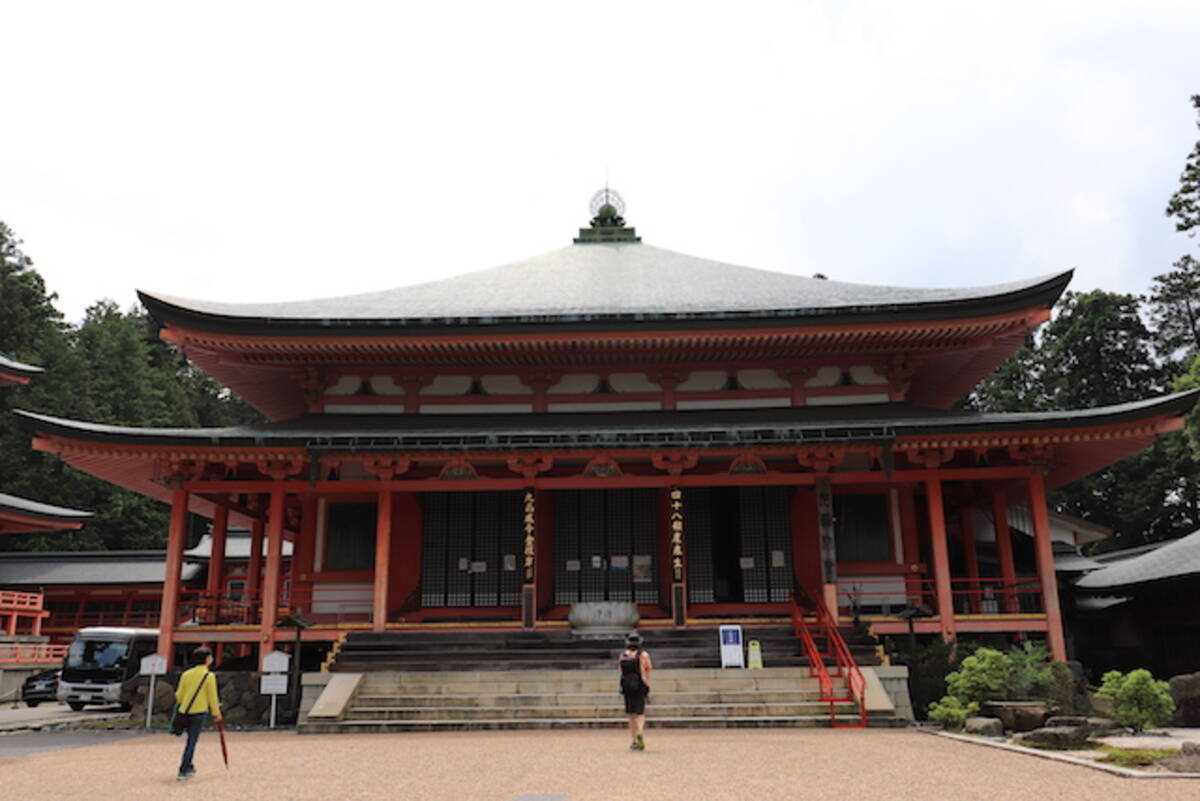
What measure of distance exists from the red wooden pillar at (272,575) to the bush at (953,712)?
13.1 meters

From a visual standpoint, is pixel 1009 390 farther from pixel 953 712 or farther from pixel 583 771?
pixel 583 771

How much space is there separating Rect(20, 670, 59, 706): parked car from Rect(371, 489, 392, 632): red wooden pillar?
17.0m

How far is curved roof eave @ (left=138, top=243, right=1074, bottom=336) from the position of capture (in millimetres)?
19859

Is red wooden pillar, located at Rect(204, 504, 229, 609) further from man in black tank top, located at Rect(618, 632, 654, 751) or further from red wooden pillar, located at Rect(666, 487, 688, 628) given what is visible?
man in black tank top, located at Rect(618, 632, 654, 751)

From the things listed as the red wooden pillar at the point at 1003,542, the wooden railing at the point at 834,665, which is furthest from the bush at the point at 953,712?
the red wooden pillar at the point at 1003,542

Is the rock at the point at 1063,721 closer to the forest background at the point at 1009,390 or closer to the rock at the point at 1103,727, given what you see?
the rock at the point at 1103,727

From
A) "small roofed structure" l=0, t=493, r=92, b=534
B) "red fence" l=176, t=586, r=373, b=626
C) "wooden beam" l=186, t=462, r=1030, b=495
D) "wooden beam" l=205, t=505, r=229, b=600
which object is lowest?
"red fence" l=176, t=586, r=373, b=626

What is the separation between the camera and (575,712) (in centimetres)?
1520

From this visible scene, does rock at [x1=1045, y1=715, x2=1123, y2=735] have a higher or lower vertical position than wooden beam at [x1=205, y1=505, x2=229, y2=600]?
lower

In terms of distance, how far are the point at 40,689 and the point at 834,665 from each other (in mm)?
26404

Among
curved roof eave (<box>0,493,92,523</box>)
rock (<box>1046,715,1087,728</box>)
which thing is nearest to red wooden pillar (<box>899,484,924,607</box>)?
rock (<box>1046,715,1087,728</box>)

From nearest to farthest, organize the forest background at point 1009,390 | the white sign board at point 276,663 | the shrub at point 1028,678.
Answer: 1. the shrub at point 1028,678
2. the white sign board at point 276,663
3. the forest background at point 1009,390

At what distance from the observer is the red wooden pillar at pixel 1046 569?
18.0 metres

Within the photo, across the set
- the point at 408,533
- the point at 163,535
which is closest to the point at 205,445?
the point at 408,533
